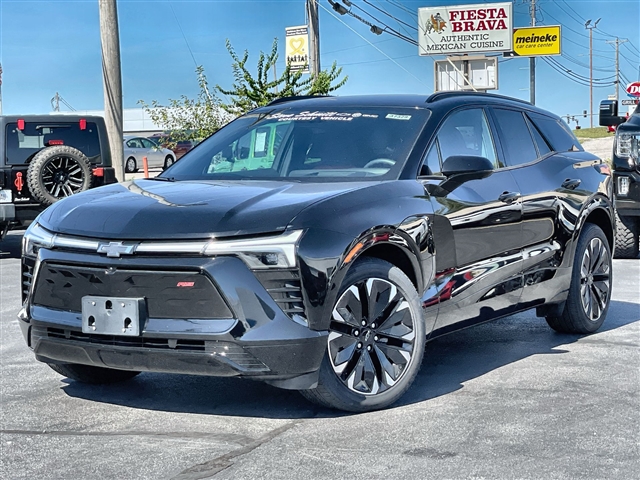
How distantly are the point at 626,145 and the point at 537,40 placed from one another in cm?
5640

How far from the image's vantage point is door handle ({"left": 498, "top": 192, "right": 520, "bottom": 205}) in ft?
19.5

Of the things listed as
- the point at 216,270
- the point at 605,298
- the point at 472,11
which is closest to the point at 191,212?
the point at 216,270

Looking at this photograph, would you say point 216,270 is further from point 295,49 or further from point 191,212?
point 295,49

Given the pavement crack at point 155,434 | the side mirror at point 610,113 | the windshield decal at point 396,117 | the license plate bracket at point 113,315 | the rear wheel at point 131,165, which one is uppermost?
the side mirror at point 610,113

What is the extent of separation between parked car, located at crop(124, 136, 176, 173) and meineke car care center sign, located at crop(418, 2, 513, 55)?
86.0 feet

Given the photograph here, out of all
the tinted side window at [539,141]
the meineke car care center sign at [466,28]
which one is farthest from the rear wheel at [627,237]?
the meineke car care center sign at [466,28]

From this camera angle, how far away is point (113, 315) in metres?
4.48

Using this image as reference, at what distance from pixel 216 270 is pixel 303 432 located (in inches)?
34.2

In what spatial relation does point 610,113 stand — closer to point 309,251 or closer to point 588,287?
point 588,287

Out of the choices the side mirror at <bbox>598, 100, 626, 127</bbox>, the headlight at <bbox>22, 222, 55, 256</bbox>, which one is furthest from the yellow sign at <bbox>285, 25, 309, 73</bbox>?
the headlight at <bbox>22, 222, 55, 256</bbox>

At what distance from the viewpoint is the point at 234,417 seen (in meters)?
4.82

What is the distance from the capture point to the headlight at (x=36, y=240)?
4.75 m

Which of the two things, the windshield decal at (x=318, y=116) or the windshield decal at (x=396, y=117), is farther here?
the windshield decal at (x=318, y=116)

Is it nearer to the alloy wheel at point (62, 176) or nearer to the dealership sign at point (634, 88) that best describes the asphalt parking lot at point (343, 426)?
the alloy wheel at point (62, 176)
